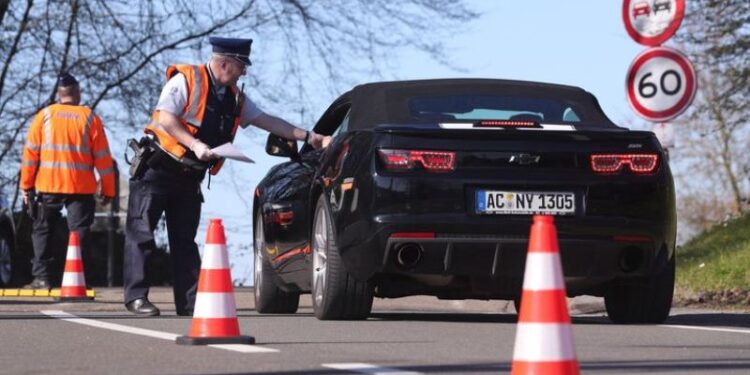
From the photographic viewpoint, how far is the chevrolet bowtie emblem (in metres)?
9.49

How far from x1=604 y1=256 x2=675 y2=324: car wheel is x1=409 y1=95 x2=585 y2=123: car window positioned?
1.04 meters

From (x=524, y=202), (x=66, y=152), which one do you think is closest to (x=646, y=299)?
(x=524, y=202)

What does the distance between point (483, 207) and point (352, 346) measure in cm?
172

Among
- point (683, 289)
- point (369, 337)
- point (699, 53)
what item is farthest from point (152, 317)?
point (699, 53)

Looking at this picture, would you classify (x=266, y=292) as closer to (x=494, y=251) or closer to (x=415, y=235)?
(x=415, y=235)

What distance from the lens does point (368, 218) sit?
31.1 feet

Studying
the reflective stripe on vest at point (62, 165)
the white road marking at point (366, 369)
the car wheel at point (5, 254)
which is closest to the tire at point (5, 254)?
the car wheel at point (5, 254)

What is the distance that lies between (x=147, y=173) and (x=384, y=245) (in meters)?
2.34

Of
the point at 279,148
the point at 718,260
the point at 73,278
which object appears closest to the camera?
the point at 279,148

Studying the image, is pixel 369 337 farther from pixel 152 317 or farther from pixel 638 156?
pixel 152 317

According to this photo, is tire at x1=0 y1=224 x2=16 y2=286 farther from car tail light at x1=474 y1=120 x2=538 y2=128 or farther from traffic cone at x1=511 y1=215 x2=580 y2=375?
traffic cone at x1=511 y1=215 x2=580 y2=375

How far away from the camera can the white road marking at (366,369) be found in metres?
6.52

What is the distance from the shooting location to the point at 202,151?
34.7ft

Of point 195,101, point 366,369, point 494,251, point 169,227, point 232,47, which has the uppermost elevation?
point 232,47
